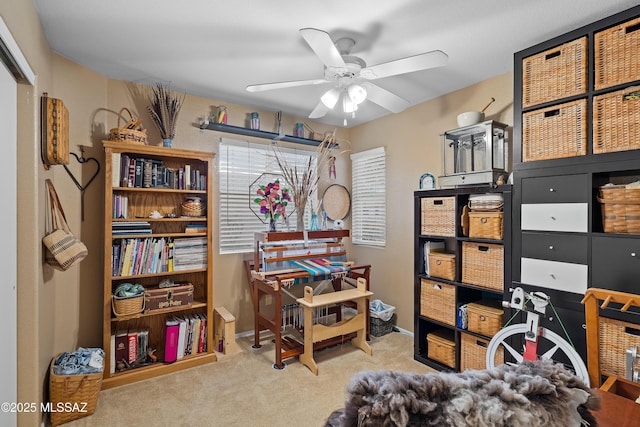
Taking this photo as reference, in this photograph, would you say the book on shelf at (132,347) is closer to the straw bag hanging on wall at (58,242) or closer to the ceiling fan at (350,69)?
the straw bag hanging on wall at (58,242)

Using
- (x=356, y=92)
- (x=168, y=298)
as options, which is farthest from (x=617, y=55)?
(x=168, y=298)

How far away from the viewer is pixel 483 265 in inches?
95.8

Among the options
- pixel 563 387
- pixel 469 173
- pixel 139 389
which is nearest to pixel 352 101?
pixel 469 173

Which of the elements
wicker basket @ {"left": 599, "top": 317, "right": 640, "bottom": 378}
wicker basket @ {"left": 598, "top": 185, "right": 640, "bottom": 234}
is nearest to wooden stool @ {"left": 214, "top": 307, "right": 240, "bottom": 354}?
wicker basket @ {"left": 599, "top": 317, "right": 640, "bottom": 378}

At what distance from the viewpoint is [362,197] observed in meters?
4.04

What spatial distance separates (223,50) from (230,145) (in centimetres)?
120

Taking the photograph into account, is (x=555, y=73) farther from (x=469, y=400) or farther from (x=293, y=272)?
(x=293, y=272)

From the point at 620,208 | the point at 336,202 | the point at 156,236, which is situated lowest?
the point at 156,236

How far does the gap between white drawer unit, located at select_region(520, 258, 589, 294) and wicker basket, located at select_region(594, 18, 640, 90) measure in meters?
1.09

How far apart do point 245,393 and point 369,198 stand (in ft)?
8.22

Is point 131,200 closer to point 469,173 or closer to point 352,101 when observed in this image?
point 352,101

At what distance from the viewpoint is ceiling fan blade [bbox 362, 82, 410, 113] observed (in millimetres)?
2125

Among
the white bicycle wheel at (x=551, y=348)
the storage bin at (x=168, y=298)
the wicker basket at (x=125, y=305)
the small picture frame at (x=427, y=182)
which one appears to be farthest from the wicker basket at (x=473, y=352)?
the wicker basket at (x=125, y=305)

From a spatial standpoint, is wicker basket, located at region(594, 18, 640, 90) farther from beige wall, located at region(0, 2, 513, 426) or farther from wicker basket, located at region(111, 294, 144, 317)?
wicker basket, located at region(111, 294, 144, 317)
